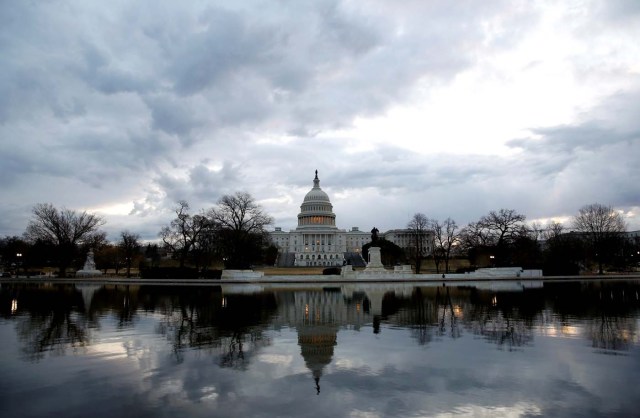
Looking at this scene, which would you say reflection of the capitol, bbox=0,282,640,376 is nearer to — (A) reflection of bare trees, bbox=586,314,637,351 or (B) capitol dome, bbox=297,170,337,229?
(A) reflection of bare trees, bbox=586,314,637,351

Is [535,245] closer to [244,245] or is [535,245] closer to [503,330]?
[244,245]

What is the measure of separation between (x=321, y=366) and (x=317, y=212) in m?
151

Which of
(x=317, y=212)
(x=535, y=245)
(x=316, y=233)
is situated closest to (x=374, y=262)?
(x=535, y=245)

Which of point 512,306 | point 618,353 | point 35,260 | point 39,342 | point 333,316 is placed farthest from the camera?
point 35,260

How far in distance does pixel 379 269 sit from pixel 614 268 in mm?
46594

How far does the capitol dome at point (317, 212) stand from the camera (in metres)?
Answer: 161

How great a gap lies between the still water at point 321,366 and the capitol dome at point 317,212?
143m

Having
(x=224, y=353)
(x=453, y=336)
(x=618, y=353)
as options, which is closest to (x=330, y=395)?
(x=224, y=353)

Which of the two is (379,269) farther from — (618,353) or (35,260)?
(35,260)

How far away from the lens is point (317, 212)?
161 metres

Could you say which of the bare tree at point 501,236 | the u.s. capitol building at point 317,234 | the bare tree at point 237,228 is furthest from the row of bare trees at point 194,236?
the u.s. capitol building at point 317,234

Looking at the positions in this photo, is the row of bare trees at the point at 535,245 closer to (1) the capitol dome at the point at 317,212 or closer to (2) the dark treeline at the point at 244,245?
(2) the dark treeline at the point at 244,245

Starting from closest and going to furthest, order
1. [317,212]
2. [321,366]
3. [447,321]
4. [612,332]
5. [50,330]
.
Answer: [321,366] < [612,332] < [50,330] < [447,321] < [317,212]

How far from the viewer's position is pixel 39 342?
12953 mm
